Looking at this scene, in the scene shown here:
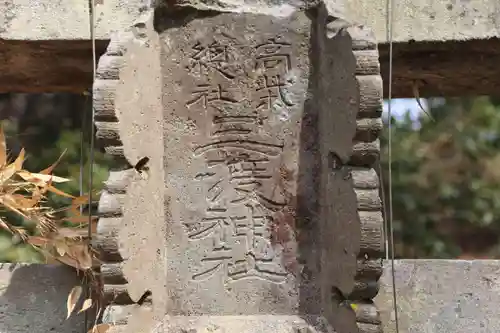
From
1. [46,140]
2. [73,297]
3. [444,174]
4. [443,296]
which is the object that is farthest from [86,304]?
[444,174]

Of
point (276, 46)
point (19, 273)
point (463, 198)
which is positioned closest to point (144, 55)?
point (276, 46)

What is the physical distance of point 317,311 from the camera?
3.22ft

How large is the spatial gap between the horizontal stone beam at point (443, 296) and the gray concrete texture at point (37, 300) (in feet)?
1.56

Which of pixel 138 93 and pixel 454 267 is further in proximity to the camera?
pixel 454 267

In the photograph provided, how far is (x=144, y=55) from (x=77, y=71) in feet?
0.86

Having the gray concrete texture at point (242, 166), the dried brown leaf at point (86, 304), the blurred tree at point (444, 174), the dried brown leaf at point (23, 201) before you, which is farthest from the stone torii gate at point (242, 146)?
the blurred tree at point (444, 174)

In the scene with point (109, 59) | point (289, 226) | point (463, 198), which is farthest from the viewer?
point (463, 198)

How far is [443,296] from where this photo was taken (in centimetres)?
107

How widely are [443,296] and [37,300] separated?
0.62 metres

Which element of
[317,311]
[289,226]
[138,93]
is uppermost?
[138,93]

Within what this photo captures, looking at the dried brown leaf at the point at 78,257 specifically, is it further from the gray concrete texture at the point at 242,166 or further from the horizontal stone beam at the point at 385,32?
the horizontal stone beam at the point at 385,32

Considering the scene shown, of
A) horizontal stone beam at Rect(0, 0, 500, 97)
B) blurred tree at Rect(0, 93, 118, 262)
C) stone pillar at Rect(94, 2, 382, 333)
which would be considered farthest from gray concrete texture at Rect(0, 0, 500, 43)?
blurred tree at Rect(0, 93, 118, 262)

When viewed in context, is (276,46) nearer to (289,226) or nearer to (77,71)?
(289,226)

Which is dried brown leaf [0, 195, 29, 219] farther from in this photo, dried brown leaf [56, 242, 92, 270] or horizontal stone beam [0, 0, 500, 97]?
horizontal stone beam [0, 0, 500, 97]
